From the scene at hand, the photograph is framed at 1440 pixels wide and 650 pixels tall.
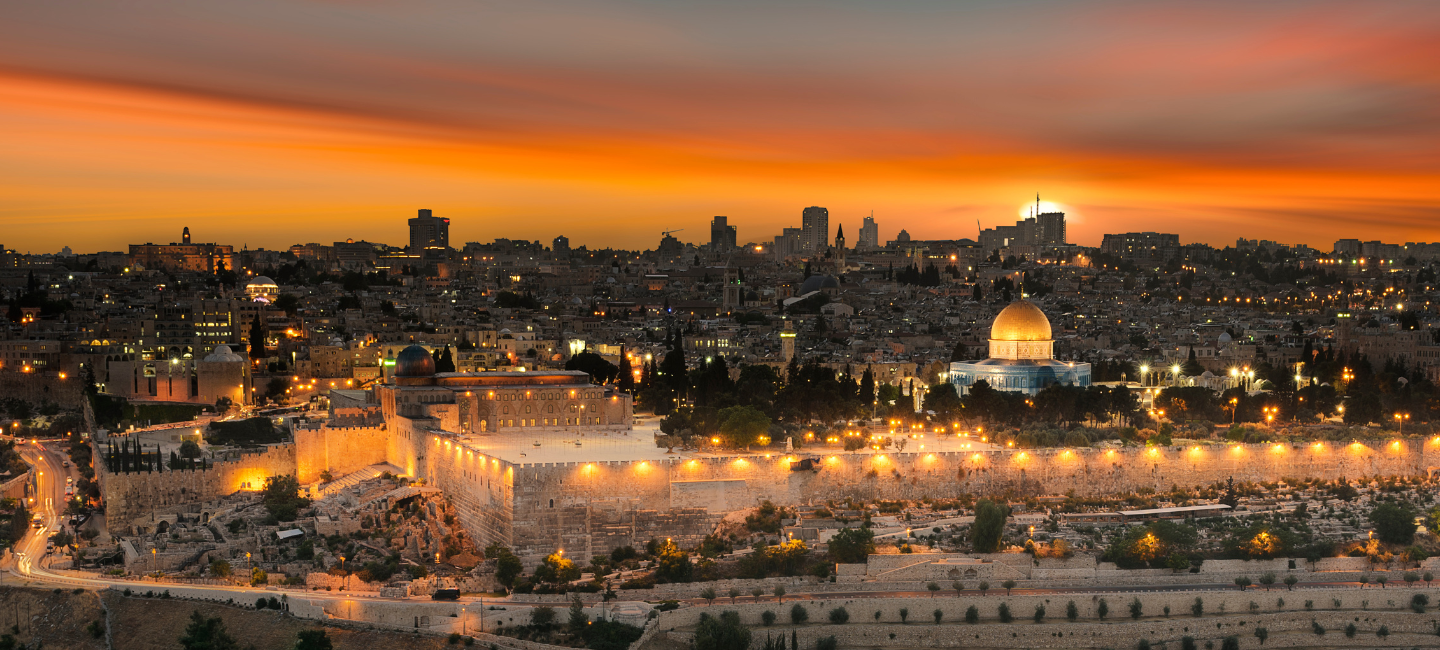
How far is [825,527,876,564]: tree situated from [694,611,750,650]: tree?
11.1 ft

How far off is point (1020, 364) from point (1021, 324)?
1.96m

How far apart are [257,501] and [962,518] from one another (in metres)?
15.9

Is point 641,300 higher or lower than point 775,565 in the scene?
higher

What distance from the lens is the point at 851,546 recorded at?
29.7 m

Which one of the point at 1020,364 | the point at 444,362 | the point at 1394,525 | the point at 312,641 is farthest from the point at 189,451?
the point at 1394,525

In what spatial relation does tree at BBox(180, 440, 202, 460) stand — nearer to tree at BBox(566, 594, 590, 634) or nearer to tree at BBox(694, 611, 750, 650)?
tree at BBox(566, 594, 590, 634)

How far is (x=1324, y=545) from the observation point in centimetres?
3102

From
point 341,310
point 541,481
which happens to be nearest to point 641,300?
point 341,310

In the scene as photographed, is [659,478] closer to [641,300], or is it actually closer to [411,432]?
[411,432]

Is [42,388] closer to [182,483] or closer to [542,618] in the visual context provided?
[182,483]

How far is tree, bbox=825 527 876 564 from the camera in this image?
97.1 ft

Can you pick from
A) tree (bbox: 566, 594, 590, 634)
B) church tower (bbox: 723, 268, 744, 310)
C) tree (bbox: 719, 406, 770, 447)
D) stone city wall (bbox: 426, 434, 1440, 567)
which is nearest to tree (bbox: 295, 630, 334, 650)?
tree (bbox: 566, 594, 590, 634)

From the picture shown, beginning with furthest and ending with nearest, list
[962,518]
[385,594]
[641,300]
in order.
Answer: [641,300], [962,518], [385,594]

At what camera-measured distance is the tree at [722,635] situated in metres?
26.3
